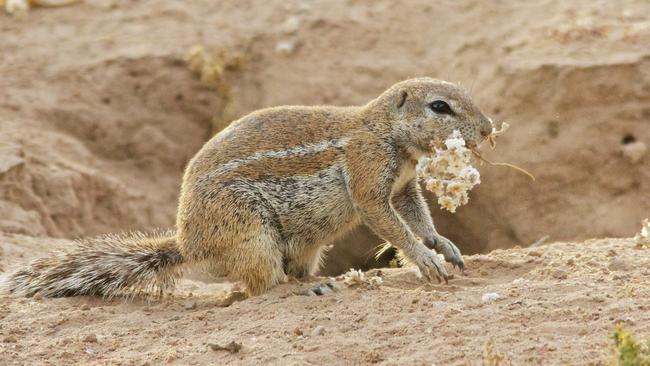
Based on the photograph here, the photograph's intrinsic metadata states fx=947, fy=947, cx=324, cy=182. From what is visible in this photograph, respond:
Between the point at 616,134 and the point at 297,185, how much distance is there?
4.28 metres

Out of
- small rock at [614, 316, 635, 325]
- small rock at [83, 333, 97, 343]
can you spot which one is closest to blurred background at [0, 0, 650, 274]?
small rock at [83, 333, 97, 343]

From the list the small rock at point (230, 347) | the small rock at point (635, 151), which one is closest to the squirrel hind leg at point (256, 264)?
the small rock at point (230, 347)

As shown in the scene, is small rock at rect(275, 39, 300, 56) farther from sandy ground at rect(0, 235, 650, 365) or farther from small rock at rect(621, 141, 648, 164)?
sandy ground at rect(0, 235, 650, 365)

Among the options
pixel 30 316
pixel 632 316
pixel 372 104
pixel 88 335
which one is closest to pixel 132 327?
pixel 88 335

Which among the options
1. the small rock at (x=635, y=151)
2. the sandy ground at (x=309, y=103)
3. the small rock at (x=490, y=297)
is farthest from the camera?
the small rock at (x=635, y=151)

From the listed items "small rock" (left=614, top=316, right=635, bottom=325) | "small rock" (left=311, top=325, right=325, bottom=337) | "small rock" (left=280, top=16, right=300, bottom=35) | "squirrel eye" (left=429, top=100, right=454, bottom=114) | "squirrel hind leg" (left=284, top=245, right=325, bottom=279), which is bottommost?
"squirrel hind leg" (left=284, top=245, right=325, bottom=279)

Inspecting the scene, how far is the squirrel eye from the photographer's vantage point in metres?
6.74

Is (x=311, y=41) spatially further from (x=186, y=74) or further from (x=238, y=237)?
(x=238, y=237)

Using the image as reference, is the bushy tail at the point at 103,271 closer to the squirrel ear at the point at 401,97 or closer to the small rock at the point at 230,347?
the small rock at the point at 230,347

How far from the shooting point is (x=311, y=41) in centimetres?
1106

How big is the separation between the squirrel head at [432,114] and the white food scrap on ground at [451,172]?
12cm

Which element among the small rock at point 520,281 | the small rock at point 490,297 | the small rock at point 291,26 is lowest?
the small rock at point 520,281

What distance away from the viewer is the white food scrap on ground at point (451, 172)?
21.1ft

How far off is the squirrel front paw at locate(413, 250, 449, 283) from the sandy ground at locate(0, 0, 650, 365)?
11 cm
